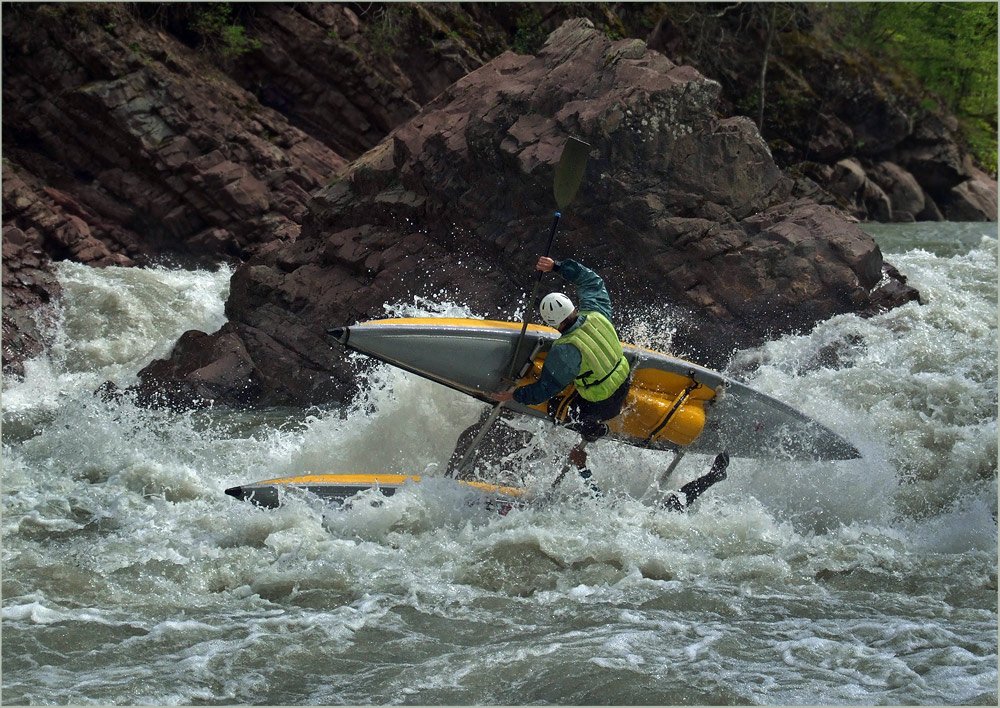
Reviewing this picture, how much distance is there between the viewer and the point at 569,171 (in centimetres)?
677

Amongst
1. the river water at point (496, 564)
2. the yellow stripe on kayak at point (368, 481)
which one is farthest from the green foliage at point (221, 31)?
the yellow stripe on kayak at point (368, 481)

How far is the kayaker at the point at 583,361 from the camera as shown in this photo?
235 inches

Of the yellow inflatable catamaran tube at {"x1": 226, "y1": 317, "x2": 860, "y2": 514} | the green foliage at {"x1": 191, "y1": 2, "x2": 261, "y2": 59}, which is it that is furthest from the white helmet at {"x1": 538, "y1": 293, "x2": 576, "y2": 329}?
the green foliage at {"x1": 191, "y1": 2, "x2": 261, "y2": 59}

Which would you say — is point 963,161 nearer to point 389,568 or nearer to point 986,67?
point 986,67

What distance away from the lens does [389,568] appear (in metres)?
5.29

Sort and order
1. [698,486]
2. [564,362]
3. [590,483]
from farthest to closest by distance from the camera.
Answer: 1. [698,486]
2. [590,483]
3. [564,362]

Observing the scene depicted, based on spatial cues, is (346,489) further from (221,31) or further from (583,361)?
(221,31)

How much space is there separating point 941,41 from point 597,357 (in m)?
18.4

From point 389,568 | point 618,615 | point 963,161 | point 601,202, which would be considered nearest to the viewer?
point 618,615

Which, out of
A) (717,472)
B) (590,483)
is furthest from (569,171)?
(717,472)

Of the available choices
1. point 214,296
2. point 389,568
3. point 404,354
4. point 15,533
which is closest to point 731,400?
point 404,354

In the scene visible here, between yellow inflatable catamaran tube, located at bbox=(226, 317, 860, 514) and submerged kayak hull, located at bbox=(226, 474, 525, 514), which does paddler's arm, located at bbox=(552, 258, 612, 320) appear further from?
submerged kayak hull, located at bbox=(226, 474, 525, 514)

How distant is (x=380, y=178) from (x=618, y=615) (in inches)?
250

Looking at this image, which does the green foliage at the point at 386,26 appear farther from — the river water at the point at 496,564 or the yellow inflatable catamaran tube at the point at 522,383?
the yellow inflatable catamaran tube at the point at 522,383
